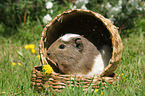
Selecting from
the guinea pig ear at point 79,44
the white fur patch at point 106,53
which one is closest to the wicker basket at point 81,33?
the white fur patch at point 106,53

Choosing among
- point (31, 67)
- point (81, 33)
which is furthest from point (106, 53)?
point (31, 67)

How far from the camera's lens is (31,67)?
2.62 metres

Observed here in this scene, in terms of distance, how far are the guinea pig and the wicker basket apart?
0.13 meters

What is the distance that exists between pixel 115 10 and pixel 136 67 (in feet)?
6.29

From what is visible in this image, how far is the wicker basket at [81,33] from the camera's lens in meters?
1.93

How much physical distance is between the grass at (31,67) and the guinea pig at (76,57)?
1.13 feet

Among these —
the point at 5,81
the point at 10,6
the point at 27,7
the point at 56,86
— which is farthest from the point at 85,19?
the point at 10,6

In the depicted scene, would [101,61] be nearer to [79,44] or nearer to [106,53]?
[106,53]

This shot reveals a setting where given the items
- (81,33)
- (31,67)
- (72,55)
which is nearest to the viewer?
(72,55)

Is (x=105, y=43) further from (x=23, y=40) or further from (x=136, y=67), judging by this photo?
(x=23, y=40)

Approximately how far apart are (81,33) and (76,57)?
0.61 meters

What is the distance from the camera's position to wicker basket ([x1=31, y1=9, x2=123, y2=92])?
1929mm

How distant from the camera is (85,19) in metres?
2.65

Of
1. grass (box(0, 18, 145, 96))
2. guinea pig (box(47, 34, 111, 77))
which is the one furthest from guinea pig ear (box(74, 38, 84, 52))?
grass (box(0, 18, 145, 96))
